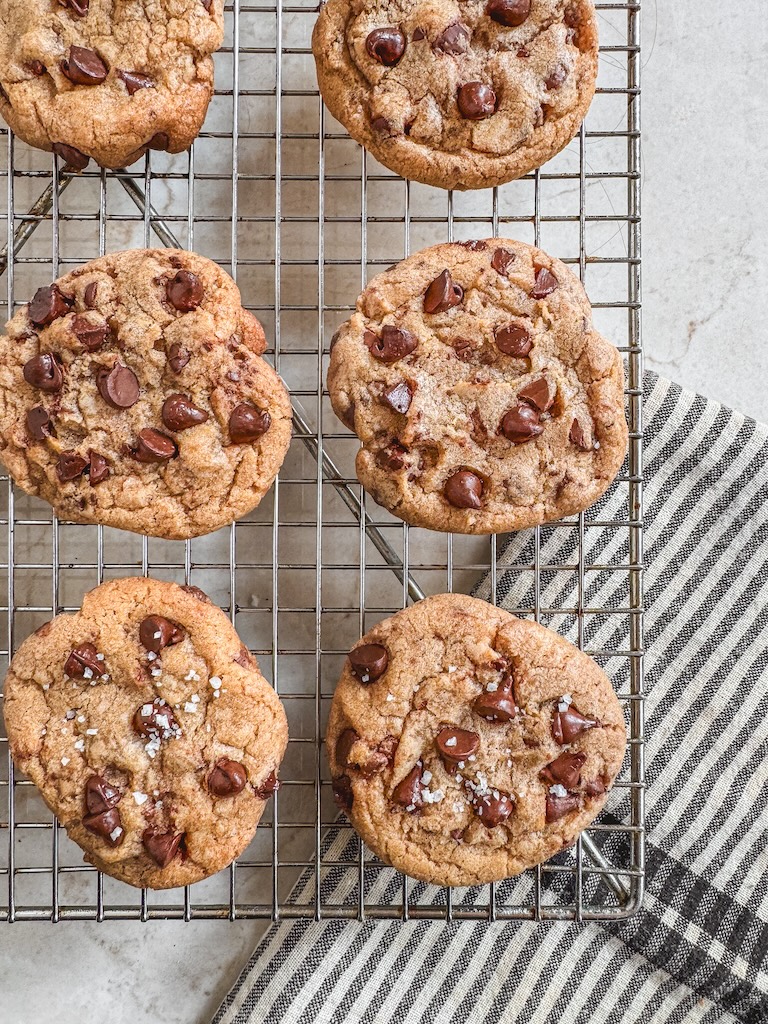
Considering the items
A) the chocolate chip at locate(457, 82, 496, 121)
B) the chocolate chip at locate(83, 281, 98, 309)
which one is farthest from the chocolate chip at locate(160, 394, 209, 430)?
Result: the chocolate chip at locate(457, 82, 496, 121)

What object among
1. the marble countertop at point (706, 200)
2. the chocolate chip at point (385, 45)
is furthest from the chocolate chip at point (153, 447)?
the marble countertop at point (706, 200)

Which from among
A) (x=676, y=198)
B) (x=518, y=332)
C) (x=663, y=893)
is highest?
(x=676, y=198)

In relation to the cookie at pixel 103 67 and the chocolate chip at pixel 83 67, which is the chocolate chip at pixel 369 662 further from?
the chocolate chip at pixel 83 67

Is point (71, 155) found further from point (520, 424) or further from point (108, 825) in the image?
point (108, 825)

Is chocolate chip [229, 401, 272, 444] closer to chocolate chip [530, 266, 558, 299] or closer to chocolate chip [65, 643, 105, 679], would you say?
chocolate chip [65, 643, 105, 679]

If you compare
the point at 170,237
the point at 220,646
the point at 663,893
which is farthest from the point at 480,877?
the point at 170,237

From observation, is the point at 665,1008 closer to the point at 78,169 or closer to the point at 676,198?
the point at 676,198
